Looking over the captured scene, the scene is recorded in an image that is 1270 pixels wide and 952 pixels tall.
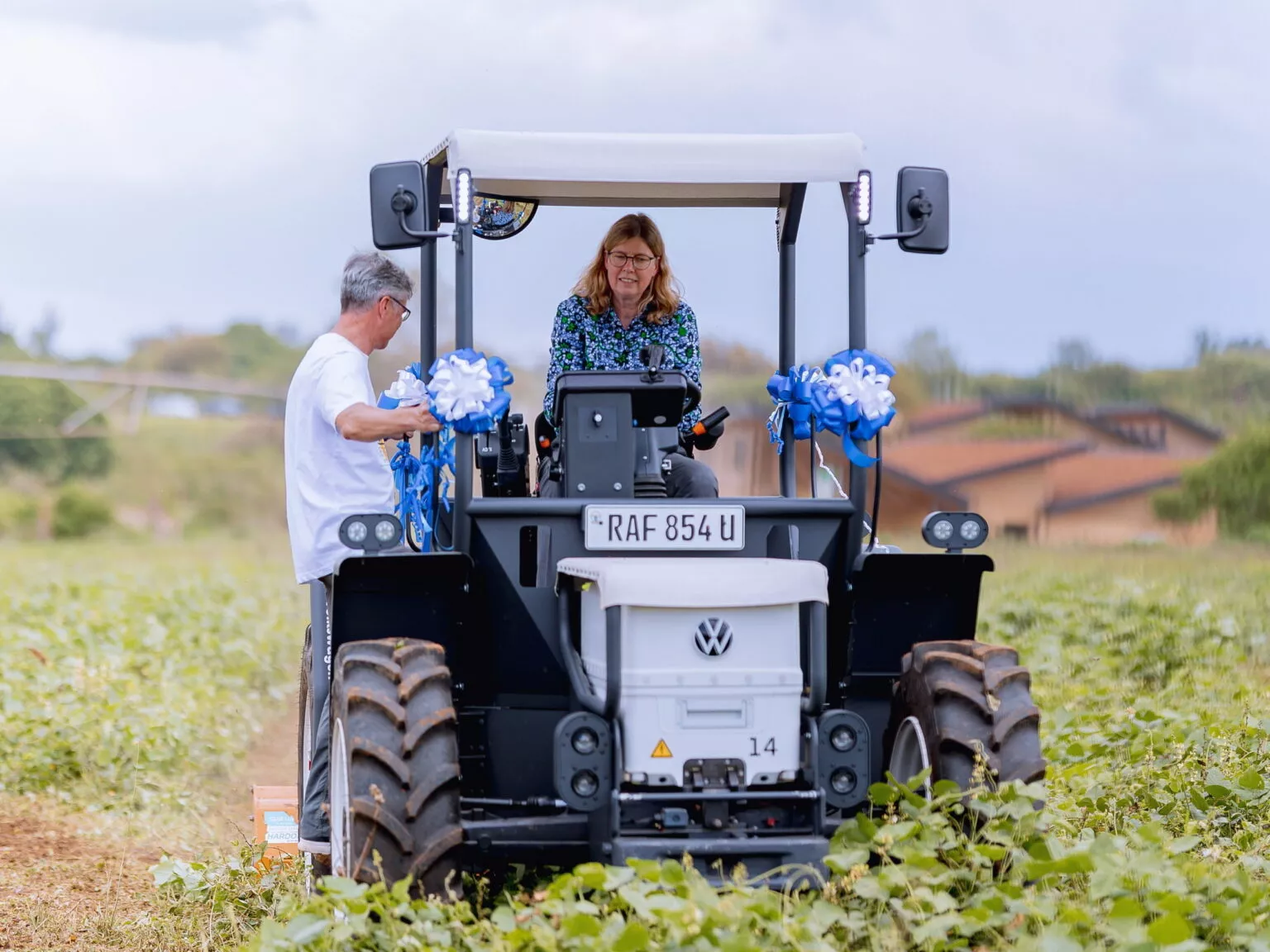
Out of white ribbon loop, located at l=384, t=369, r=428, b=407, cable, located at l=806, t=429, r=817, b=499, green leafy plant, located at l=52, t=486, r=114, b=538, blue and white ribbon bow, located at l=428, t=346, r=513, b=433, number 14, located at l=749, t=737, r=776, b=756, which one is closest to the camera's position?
number 14, located at l=749, t=737, r=776, b=756

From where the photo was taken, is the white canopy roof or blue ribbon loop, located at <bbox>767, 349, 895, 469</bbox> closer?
the white canopy roof

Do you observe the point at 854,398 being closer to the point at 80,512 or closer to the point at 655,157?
the point at 655,157

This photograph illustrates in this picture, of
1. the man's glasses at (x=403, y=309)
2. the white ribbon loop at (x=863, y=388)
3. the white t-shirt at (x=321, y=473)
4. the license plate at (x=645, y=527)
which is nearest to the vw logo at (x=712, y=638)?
the license plate at (x=645, y=527)

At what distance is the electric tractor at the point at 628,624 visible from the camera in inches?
203

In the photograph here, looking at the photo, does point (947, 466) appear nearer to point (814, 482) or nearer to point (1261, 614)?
point (1261, 614)

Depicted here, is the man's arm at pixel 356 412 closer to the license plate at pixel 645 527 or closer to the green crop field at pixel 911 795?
the license plate at pixel 645 527

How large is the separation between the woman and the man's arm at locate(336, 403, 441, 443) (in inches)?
33.7

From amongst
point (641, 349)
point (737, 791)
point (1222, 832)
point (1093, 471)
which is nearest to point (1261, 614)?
point (1093, 471)

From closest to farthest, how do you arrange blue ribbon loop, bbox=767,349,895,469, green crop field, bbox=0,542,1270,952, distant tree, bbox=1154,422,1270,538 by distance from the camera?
green crop field, bbox=0,542,1270,952, blue ribbon loop, bbox=767,349,895,469, distant tree, bbox=1154,422,1270,538

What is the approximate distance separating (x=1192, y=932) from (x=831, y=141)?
280 cm

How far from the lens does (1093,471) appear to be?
15.1 m

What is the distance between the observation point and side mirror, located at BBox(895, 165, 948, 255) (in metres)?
5.91

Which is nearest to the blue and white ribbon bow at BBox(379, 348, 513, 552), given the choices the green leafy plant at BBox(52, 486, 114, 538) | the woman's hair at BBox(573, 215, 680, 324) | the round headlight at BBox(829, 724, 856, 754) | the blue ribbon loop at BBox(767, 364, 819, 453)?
the woman's hair at BBox(573, 215, 680, 324)

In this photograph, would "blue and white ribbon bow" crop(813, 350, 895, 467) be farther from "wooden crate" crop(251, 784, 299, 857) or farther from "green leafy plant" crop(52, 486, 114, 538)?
"green leafy plant" crop(52, 486, 114, 538)
